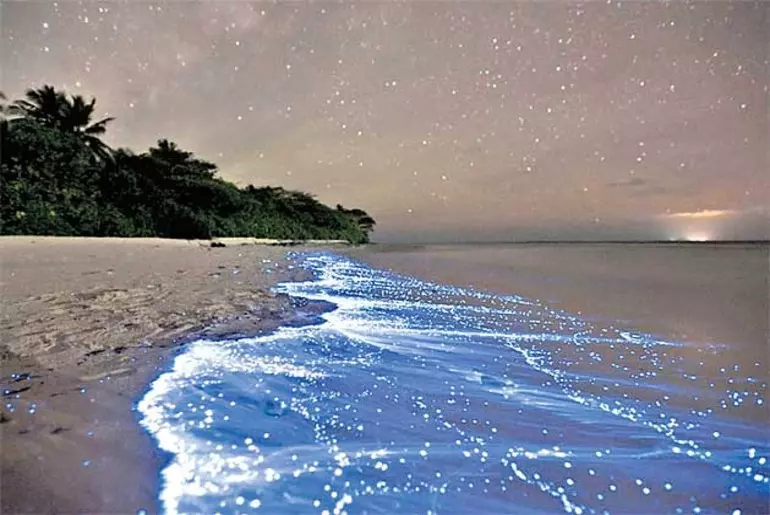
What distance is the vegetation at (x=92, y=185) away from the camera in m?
10.9

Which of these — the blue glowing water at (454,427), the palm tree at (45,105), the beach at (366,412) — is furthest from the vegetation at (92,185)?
the blue glowing water at (454,427)

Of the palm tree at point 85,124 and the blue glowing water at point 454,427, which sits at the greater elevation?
the palm tree at point 85,124

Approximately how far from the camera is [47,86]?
529 inches

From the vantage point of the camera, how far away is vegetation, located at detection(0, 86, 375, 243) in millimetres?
10883

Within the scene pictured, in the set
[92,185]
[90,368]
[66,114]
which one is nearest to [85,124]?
[66,114]

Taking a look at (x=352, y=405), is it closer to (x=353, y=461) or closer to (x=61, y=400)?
(x=353, y=461)

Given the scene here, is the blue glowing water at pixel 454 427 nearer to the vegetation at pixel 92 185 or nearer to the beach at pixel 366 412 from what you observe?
the beach at pixel 366 412

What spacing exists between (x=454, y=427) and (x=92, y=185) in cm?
1572

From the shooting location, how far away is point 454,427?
5.12ft

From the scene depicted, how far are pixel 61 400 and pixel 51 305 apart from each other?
2225 mm

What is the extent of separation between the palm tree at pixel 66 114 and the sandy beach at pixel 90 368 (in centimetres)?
1227

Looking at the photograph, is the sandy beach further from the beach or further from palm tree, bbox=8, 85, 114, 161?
palm tree, bbox=8, 85, 114, 161

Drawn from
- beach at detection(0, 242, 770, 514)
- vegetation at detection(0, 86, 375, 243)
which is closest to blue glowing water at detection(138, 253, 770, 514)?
beach at detection(0, 242, 770, 514)

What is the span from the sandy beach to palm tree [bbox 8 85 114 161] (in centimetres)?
1227
